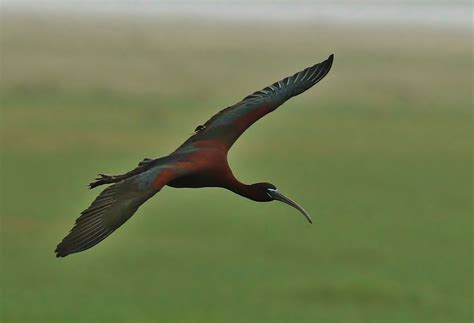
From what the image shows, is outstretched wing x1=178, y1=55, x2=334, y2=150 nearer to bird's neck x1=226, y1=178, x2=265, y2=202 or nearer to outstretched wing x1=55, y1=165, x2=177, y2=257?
bird's neck x1=226, y1=178, x2=265, y2=202

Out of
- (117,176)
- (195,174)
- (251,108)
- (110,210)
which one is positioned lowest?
(110,210)

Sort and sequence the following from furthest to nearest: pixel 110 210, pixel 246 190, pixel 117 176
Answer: pixel 246 190
pixel 117 176
pixel 110 210

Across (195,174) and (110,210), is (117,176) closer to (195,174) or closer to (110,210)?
(195,174)

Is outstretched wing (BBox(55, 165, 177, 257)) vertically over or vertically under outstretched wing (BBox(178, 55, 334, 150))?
under

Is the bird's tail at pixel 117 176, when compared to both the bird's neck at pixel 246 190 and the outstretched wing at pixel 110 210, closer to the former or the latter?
the outstretched wing at pixel 110 210

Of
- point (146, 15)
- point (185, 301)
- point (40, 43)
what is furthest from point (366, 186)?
point (146, 15)

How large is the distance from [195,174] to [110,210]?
2.17 metres

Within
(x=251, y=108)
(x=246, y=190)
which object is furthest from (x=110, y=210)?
(x=251, y=108)

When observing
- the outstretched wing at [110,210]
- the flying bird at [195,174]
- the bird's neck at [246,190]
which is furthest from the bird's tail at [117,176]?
the bird's neck at [246,190]

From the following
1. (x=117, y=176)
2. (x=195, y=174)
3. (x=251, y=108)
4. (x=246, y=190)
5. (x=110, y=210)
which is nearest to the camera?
(x=110, y=210)

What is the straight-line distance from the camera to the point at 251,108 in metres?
21.3

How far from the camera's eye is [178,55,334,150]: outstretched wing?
20766 millimetres

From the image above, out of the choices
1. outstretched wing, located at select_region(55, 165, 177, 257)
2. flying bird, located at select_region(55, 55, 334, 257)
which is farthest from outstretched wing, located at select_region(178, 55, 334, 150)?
outstretched wing, located at select_region(55, 165, 177, 257)

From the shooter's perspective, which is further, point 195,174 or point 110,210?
point 195,174
